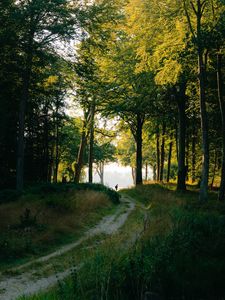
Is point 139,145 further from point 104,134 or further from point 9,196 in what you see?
point 9,196

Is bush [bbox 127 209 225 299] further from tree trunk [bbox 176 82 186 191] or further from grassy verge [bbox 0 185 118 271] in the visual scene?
tree trunk [bbox 176 82 186 191]

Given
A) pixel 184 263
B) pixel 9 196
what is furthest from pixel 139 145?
pixel 184 263

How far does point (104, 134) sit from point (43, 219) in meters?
24.9

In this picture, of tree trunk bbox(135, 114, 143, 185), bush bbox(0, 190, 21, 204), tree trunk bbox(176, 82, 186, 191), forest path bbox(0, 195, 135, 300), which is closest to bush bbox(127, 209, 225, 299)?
forest path bbox(0, 195, 135, 300)

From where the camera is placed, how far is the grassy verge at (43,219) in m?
12.4

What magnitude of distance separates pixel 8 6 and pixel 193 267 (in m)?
16.2

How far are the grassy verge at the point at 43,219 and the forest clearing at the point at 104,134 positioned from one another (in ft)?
0.21

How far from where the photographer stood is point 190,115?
32719 mm

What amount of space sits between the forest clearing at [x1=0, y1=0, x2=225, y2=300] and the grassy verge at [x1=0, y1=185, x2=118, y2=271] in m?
0.06

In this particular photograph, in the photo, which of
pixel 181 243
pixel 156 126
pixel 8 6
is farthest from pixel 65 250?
pixel 156 126

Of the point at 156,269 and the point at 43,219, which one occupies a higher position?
the point at 43,219

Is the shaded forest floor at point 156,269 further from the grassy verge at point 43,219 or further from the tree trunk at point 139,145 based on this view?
the tree trunk at point 139,145

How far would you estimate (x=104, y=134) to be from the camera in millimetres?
40062

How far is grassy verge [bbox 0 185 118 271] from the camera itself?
12.4 metres
